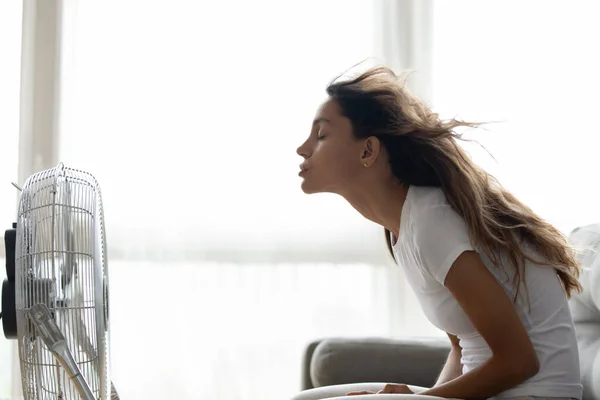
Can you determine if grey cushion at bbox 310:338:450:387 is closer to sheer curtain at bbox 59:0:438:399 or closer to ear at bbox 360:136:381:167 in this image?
ear at bbox 360:136:381:167

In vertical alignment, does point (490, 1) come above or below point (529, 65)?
above

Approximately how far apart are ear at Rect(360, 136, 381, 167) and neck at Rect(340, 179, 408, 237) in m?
0.03

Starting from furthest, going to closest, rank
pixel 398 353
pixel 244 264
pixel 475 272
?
1. pixel 244 264
2. pixel 398 353
3. pixel 475 272

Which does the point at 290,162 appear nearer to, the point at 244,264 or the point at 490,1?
the point at 244,264

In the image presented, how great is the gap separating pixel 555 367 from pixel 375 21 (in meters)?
1.98

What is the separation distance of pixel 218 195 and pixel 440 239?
178 cm

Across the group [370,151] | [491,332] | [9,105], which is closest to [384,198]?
[370,151]

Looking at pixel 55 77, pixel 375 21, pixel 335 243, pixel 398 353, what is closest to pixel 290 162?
pixel 335 243

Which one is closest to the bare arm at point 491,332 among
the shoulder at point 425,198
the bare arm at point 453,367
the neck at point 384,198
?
the shoulder at point 425,198

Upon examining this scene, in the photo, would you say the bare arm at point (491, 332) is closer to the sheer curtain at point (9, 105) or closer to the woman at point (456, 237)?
the woman at point (456, 237)

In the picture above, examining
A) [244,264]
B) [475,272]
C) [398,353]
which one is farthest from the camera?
[244,264]

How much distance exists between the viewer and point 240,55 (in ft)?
9.66

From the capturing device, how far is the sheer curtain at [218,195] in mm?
2871

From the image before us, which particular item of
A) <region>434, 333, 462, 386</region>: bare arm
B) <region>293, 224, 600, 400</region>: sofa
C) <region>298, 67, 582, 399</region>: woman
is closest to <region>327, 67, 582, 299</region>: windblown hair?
<region>298, 67, 582, 399</region>: woman
